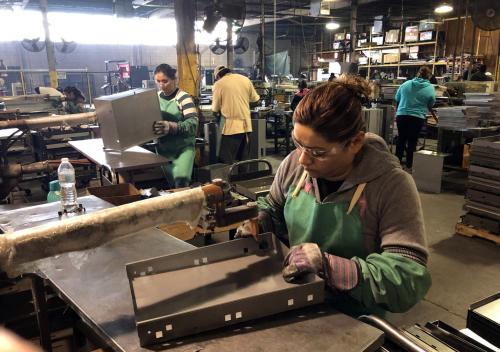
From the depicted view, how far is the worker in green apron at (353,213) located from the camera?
3.32ft

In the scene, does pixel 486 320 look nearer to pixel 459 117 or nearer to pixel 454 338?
pixel 454 338

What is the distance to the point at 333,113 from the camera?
1079 millimetres

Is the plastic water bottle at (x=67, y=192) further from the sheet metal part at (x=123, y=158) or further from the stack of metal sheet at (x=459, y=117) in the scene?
the stack of metal sheet at (x=459, y=117)

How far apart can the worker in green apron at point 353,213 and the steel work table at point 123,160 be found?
6.38 feet

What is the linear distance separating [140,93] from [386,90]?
6.17 metres

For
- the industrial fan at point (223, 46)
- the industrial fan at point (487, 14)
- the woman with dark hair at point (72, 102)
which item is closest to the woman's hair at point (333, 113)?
the industrial fan at point (487, 14)

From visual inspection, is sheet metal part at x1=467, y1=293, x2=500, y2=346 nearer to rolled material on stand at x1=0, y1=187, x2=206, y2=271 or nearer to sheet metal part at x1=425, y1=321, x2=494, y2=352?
sheet metal part at x1=425, y1=321, x2=494, y2=352

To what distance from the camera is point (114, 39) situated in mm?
13289

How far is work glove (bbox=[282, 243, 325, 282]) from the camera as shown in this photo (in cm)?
99

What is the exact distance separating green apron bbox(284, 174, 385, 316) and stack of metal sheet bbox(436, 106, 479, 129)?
394 centimetres

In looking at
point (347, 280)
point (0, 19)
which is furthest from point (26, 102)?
point (347, 280)

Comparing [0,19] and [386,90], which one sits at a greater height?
[0,19]

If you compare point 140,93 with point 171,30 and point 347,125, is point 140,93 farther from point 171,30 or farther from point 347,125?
point 171,30

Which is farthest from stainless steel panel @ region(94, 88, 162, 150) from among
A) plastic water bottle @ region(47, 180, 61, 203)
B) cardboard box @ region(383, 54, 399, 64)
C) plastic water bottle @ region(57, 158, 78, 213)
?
cardboard box @ region(383, 54, 399, 64)
